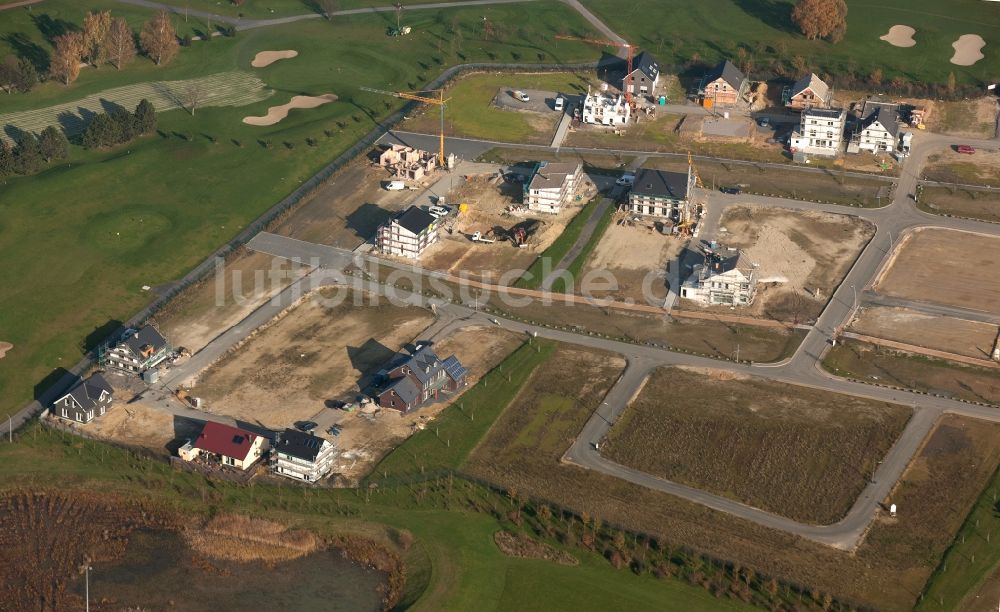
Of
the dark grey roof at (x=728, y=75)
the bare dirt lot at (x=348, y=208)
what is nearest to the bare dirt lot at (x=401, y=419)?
the bare dirt lot at (x=348, y=208)

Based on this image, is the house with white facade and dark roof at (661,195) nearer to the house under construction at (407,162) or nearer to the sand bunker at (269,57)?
the house under construction at (407,162)

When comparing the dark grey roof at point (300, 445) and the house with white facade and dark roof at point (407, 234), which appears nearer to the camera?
the dark grey roof at point (300, 445)

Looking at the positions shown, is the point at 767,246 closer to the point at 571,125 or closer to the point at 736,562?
the point at 571,125

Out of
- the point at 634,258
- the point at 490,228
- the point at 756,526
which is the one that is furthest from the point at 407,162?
the point at 756,526

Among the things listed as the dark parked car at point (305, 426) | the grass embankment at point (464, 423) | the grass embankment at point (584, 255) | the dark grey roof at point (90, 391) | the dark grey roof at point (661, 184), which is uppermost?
the dark grey roof at point (661, 184)

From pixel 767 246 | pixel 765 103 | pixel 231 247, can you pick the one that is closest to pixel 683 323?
pixel 767 246

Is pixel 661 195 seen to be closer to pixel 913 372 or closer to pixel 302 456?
pixel 913 372

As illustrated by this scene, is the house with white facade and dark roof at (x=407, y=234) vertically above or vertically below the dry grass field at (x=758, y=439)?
below

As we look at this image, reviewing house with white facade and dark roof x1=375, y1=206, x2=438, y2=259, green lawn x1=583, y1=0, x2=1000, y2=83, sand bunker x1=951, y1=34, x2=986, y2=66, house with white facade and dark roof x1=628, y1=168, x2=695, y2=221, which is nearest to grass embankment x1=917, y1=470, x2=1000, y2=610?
house with white facade and dark roof x1=628, y1=168, x2=695, y2=221
